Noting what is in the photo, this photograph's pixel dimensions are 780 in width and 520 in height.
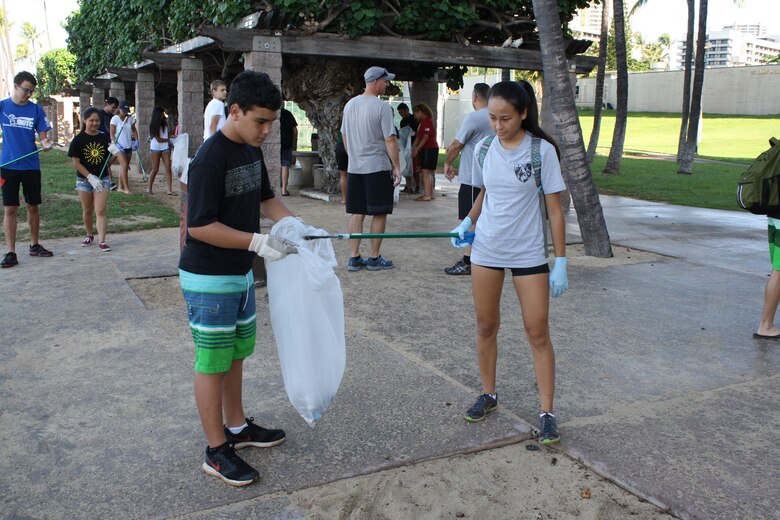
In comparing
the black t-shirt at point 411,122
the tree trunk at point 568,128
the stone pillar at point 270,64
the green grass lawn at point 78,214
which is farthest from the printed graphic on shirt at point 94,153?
the black t-shirt at point 411,122

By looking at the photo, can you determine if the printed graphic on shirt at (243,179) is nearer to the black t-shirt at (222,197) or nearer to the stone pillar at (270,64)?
the black t-shirt at (222,197)

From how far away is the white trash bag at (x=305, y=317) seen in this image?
3109 millimetres

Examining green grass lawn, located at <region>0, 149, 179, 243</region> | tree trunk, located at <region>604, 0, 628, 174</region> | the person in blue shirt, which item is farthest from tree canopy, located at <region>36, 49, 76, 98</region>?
the person in blue shirt

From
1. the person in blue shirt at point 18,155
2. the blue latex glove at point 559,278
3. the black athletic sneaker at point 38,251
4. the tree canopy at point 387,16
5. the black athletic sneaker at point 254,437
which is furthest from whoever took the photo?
the tree canopy at point 387,16

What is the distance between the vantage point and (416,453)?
3289 mm

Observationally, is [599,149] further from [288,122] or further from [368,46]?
[368,46]

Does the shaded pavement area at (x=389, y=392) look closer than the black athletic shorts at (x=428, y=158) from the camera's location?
Yes

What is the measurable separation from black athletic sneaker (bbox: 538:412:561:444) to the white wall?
46.2m

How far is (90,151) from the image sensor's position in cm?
775

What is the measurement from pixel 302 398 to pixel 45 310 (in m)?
3.27

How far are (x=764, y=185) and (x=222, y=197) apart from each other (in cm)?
374

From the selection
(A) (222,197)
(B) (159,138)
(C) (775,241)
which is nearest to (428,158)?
(B) (159,138)

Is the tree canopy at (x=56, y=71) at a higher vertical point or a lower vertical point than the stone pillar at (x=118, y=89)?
higher

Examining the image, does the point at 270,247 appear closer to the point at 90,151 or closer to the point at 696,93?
the point at 90,151
